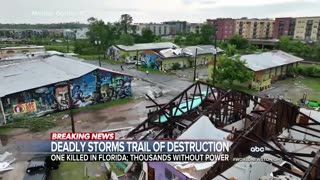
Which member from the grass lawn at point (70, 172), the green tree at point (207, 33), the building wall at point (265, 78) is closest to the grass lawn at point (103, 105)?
the grass lawn at point (70, 172)

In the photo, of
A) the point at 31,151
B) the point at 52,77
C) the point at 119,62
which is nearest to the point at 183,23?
the point at 119,62

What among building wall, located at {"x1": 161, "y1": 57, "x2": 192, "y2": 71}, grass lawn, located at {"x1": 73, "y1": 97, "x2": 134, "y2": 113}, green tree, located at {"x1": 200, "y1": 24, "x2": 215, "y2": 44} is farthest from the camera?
green tree, located at {"x1": 200, "y1": 24, "x2": 215, "y2": 44}

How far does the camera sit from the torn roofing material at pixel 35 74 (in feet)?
69.9

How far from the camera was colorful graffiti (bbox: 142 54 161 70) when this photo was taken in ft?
135

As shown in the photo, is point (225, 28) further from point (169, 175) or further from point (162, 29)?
point (169, 175)

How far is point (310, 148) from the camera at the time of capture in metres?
15.5

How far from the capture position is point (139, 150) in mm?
11867

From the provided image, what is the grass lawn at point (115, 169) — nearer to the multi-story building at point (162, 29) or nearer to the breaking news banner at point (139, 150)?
the breaking news banner at point (139, 150)

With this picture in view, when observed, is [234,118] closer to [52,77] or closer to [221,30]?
[52,77]

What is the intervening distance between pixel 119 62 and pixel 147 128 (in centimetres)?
3612

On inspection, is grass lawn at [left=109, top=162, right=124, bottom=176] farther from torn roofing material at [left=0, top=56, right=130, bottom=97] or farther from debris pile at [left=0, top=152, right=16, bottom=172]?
torn roofing material at [left=0, top=56, right=130, bottom=97]

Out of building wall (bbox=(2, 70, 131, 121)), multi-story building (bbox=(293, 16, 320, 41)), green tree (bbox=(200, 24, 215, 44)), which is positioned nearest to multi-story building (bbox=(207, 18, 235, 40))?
multi-story building (bbox=(293, 16, 320, 41))

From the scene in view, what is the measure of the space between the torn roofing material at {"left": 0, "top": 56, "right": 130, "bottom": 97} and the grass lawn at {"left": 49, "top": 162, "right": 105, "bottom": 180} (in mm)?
9521

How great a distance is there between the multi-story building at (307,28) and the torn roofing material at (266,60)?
4387cm
